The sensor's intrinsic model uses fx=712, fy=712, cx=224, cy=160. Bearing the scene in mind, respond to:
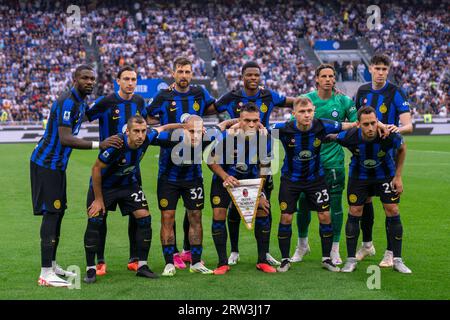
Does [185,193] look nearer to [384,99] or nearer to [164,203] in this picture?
[164,203]

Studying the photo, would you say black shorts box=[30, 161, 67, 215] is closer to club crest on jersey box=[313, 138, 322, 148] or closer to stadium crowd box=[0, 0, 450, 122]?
club crest on jersey box=[313, 138, 322, 148]

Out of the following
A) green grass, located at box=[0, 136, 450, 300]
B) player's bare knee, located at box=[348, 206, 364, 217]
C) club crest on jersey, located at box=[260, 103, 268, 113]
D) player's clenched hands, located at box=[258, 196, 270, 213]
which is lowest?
green grass, located at box=[0, 136, 450, 300]

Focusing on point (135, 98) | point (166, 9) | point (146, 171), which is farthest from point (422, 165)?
point (166, 9)

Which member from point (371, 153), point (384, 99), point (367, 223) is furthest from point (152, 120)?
point (367, 223)

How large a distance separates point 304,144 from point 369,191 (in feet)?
3.00

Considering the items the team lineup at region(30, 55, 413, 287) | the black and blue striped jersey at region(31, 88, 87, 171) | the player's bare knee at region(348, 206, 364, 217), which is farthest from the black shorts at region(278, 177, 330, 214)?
the black and blue striped jersey at region(31, 88, 87, 171)

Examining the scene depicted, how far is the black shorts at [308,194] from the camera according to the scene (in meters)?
7.80

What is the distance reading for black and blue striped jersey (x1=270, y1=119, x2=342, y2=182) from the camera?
25.5 feet

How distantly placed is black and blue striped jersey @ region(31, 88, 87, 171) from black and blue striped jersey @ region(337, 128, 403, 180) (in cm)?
281

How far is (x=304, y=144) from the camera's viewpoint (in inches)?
306

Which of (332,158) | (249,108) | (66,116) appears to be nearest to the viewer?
(66,116)

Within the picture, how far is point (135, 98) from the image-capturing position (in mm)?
8008

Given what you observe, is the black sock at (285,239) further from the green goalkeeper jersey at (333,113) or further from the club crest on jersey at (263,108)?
the club crest on jersey at (263,108)
